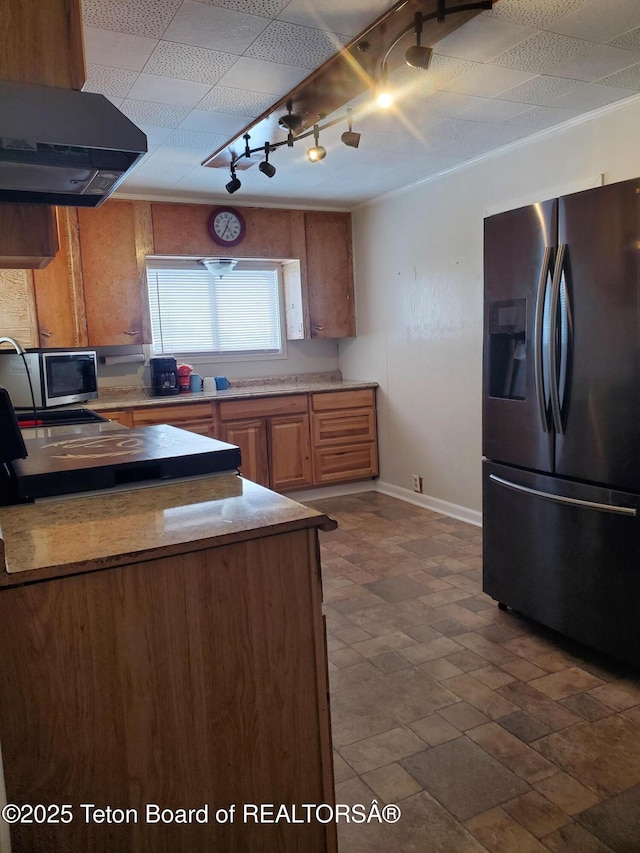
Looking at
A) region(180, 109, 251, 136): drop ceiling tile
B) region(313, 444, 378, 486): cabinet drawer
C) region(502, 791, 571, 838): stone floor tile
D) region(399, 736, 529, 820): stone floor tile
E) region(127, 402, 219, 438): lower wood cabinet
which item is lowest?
region(399, 736, 529, 820): stone floor tile

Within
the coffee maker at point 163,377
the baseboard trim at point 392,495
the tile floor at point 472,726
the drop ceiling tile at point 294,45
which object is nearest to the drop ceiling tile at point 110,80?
the drop ceiling tile at point 294,45

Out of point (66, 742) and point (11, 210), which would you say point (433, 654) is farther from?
point (11, 210)

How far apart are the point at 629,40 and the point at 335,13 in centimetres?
118

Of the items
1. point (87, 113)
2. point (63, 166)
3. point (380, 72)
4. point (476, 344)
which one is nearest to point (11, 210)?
point (63, 166)

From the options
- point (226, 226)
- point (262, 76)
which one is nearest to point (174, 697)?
point (262, 76)

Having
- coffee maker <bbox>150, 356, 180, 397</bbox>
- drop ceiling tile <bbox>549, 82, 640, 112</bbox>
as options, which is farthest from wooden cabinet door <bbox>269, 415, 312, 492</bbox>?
drop ceiling tile <bbox>549, 82, 640, 112</bbox>

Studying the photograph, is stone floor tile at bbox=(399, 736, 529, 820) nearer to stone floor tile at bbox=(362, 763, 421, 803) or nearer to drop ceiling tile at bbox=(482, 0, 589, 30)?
stone floor tile at bbox=(362, 763, 421, 803)

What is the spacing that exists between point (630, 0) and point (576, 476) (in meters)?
1.66

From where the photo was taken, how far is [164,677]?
1.18 metres

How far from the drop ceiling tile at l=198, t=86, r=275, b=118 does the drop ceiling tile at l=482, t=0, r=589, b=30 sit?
1.06 meters

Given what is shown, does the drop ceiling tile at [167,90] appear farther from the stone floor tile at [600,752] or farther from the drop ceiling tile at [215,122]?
the stone floor tile at [600,752]

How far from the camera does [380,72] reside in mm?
2365

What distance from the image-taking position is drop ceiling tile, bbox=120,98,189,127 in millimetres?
2777

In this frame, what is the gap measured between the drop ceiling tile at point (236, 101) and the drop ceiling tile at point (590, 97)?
1.40 meters
